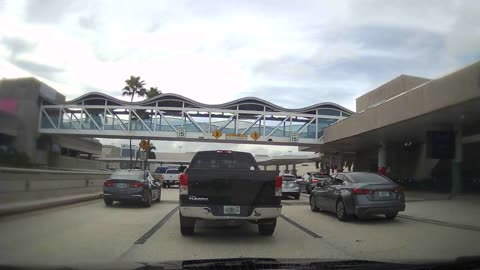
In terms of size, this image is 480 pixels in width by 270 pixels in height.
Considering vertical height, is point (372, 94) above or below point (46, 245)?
above

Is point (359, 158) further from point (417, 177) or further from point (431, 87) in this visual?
point (431, 87)

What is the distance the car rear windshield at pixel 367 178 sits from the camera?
14.5 metres

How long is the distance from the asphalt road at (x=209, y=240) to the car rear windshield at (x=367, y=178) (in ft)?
4.00

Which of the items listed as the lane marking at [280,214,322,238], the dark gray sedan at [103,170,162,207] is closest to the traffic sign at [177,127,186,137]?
the dark gray sedan at [103,170,162,207]

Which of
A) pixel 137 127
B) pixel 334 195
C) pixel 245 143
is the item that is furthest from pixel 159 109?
pixel 334 195

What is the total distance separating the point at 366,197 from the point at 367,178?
3.67 ft

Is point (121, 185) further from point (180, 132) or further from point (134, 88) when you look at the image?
point (134, 88)

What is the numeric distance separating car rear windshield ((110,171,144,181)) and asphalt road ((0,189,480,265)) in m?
3.82

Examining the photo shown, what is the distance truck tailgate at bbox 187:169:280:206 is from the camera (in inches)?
392

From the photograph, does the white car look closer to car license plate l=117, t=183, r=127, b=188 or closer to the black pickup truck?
car license plate l=117, t=183, r=127, b=188

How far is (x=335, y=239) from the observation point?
34.9 ft

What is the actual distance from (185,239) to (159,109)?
41306 mm

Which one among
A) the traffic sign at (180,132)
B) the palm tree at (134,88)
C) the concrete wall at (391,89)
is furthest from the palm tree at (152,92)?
the concrete wall at (391,89)

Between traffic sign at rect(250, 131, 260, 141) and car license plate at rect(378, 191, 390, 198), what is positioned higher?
traffic sign at rect(250, 131, 260, 141)
